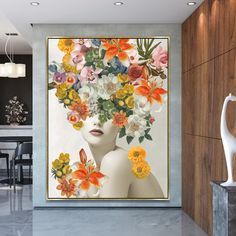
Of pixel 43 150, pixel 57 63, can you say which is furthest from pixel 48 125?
pixel 57 63

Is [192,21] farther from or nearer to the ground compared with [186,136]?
farther from the ground

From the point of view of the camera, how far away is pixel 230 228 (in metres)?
3.63

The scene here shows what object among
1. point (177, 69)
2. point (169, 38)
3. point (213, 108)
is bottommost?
point (213, 108)

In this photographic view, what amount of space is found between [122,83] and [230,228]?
3564 millimetres

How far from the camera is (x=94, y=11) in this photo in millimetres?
6086

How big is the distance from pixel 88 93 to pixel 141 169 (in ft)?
4.36

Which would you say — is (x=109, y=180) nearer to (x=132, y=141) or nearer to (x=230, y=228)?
(x=132, y=141)

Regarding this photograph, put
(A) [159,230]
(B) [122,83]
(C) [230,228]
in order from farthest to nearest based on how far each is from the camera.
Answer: (B) [122,83], (A) [159,230], (C) [230,228]

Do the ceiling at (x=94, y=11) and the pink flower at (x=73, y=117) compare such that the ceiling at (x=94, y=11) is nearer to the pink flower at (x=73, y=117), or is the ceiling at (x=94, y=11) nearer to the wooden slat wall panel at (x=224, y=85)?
the wooden slat wall panel at (x=224, y=85)

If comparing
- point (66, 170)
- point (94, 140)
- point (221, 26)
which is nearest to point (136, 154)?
point (94, 140)

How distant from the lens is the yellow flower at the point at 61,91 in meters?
6.84

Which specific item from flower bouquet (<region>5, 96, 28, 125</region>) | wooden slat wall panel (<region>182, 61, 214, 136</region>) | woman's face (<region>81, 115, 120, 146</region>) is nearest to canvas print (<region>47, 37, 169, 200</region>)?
woman's face (<region>81, 115, 120, 146</region>)

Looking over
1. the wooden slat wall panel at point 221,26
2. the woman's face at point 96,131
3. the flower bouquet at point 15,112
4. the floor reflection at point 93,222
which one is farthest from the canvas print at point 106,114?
the flower bouquet at point 15,112

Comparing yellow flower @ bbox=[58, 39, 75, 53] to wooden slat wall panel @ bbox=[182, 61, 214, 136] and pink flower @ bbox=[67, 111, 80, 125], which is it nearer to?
pink flower @ bbox=[67, 111, 80, 125]
